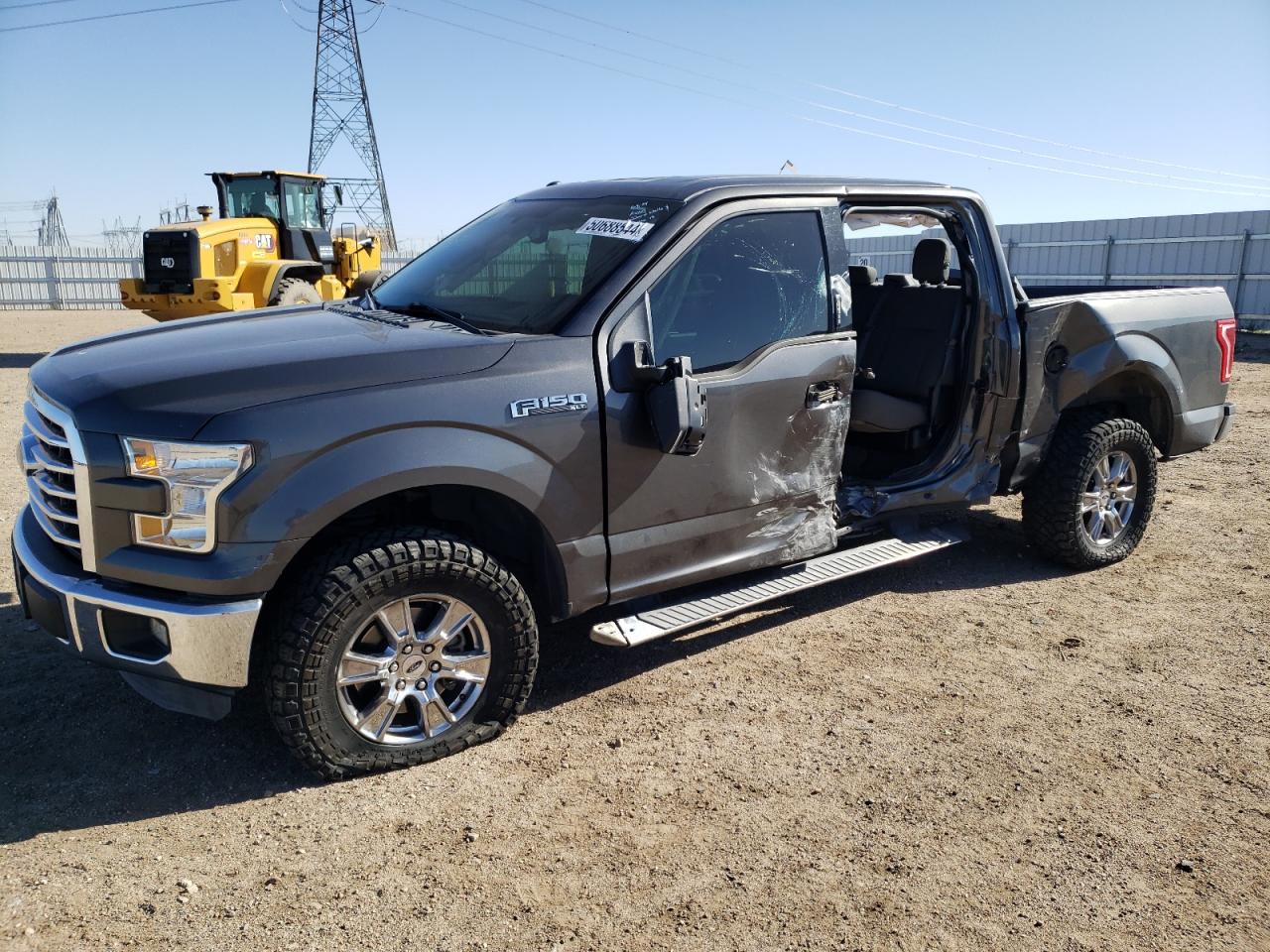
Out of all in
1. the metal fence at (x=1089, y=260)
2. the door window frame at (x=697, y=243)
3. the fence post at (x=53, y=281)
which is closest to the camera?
the door window frame at (x=697, y=243)

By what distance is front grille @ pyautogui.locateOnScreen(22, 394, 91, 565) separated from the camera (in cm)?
309

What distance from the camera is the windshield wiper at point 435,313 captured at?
12.4 feet

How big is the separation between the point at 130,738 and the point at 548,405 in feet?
6.34

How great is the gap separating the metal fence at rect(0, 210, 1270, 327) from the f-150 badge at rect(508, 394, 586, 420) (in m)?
14.0

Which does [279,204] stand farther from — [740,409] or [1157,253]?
[1157,253]

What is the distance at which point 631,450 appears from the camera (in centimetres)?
366

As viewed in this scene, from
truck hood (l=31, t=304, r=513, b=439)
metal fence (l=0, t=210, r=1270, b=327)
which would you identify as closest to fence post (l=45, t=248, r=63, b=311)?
metal fence (l=0, t=210, r=1270, b=327)

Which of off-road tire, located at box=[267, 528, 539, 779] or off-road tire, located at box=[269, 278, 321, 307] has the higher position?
off-road tire, located at box=[269, 278, 321, 307]

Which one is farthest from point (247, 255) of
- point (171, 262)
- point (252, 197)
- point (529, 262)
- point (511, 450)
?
point (511, 450)

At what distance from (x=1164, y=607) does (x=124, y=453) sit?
473 centimetres

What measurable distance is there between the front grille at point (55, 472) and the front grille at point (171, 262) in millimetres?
12088

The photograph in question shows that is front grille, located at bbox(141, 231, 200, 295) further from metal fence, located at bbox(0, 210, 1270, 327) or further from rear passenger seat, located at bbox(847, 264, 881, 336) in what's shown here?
metal fence, located at bbox(0, 210, 1270, 327)

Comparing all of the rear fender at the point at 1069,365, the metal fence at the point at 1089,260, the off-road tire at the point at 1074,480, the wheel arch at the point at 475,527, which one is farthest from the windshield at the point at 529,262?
the metal fence at the point at 1089,260

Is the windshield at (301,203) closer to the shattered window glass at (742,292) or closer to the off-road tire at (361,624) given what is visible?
the shattered window glass at (742,292)
